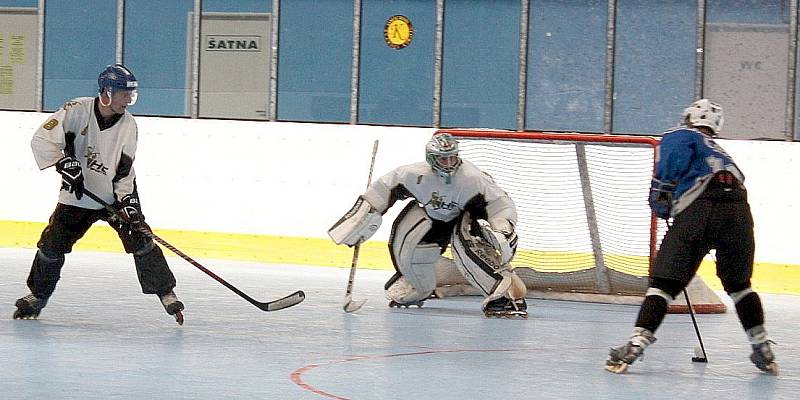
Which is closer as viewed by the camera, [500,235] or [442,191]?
[500,235]

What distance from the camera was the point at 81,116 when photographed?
6379 mm

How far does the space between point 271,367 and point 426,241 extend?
8.87 feet

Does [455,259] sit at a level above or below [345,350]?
above

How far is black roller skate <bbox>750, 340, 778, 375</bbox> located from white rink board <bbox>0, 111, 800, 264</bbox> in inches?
215

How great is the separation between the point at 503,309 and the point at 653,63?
3997 mm

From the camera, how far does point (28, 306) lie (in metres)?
6.55

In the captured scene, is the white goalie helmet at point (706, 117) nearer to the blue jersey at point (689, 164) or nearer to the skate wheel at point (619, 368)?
the blue jersey at point (689, 164)

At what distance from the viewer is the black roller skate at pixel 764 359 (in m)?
5.46

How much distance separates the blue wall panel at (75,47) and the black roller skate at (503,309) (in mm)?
5542

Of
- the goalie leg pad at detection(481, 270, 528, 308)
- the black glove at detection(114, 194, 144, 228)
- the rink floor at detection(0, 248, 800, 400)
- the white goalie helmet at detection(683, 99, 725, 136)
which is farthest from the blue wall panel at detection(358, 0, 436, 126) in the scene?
the white goalie helmet at detection(683, 99, 725, 136)

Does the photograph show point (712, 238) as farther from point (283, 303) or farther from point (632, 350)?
Answer: point (283, 303)

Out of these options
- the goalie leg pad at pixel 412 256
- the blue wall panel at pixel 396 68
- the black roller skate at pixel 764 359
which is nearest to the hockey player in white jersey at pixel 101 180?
the goalie leg pad at pixel 412 256

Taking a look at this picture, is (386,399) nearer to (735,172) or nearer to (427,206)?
(735,172)

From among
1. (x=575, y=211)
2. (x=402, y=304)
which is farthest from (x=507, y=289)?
(x=575, y=211)
